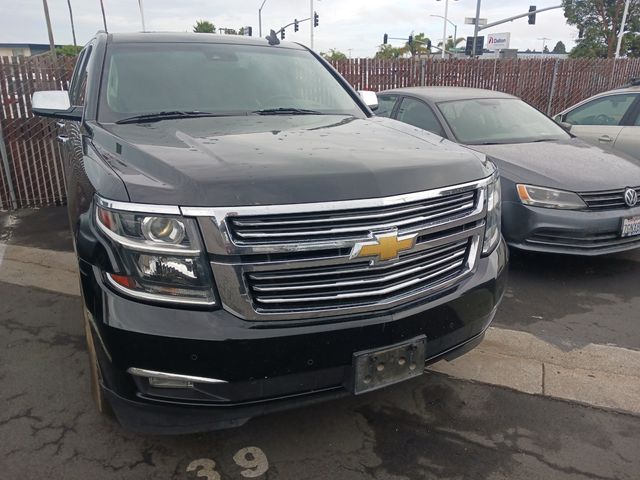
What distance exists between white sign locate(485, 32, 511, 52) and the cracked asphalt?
66683 millimetres

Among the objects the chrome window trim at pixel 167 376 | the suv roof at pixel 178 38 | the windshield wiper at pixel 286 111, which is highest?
the suv roof at pixel 178 38

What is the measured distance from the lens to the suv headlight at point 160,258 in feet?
5.86

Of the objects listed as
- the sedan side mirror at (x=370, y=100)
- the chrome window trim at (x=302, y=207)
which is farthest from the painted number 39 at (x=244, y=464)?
the sedan side mirror at (x=370, y=100)

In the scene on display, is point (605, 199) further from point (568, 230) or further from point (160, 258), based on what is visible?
point (160, 258)

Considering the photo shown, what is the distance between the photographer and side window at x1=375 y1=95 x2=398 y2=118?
21.6 feet

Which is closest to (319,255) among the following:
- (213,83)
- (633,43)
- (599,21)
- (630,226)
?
(213,83)

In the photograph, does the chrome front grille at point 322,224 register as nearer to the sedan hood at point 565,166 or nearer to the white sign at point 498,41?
the sedan hood at point 565,166

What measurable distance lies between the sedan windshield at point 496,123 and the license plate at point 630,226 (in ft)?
4.77

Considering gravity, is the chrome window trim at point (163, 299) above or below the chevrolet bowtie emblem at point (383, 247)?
below

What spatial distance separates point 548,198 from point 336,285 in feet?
10.2

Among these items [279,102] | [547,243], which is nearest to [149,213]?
[279,102]

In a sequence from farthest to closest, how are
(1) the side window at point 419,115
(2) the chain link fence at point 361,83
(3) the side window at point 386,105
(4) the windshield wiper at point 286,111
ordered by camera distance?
(3) the side window at point 386,105 → (2) the chain link fence at point 361,83 → (1) the side window at point 419,115 → (4) the windshield wiper at point 286,111

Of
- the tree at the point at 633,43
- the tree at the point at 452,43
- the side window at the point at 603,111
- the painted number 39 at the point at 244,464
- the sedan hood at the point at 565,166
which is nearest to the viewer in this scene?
the painted number 39 at the point at 244,464

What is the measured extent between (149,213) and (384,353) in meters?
1.03
